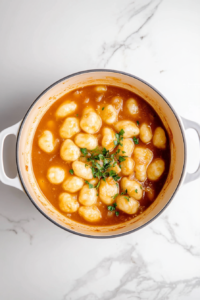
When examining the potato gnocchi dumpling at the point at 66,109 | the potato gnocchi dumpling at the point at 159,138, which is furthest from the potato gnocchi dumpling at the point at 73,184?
the potato gnocchi dumpling at the point at 159,138

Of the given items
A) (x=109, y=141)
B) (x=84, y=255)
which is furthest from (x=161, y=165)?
(x=84, y=255)

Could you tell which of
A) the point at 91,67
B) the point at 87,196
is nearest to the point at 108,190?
the point at 87,196

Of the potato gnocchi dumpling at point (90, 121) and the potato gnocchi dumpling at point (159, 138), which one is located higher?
the potato gnocchi dumpling at point (90, 121)

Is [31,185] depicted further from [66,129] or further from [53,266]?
[53,266]

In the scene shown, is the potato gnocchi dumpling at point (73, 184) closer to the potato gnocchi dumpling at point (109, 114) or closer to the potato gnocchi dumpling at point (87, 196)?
the potato gnocchi dumpling at point (87, 196)

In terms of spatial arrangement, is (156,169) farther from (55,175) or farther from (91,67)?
(91,67)

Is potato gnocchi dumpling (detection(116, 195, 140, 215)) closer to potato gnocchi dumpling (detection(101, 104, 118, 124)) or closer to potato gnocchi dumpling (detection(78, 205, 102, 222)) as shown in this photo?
potato gnocchi dumpling (detection(78, 205, 102, 222))
